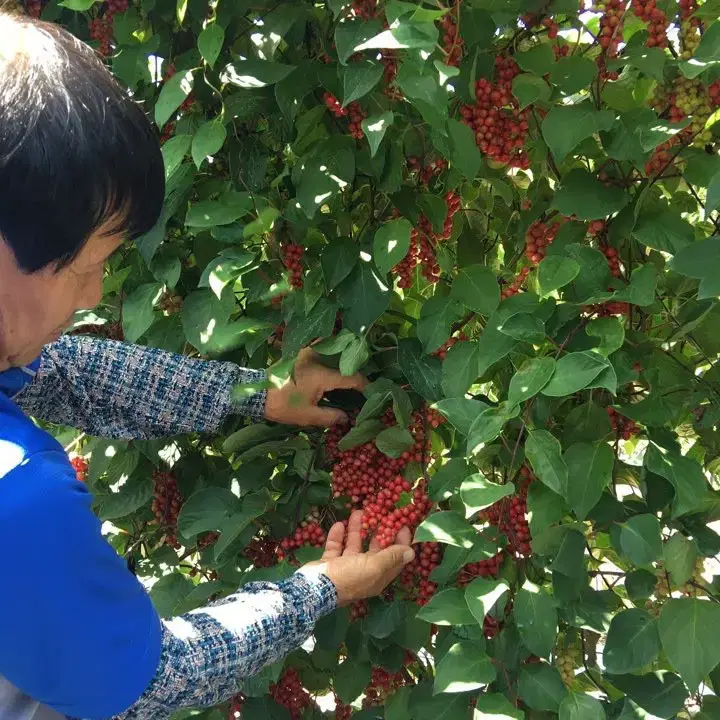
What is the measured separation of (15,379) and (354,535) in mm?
470

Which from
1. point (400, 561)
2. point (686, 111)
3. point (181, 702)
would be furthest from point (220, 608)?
point (686, 111)

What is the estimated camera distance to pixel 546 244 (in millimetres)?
1070

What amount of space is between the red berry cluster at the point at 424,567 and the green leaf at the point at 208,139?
0.52m

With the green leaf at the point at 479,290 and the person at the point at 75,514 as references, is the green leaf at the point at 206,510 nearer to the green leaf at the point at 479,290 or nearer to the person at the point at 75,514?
the person at the point at 75,514

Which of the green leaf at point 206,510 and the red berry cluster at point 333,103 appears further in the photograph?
the green leaf at point 206,510

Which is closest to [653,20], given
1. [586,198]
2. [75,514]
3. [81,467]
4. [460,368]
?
[586,198]

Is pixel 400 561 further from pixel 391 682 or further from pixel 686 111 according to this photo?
pixel 686 111

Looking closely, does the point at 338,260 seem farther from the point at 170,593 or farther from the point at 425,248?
the point at 170,593

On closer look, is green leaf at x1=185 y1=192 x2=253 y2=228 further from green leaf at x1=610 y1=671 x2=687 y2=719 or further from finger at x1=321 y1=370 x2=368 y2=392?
green leaf at x1=610 y1=671 x2=687 y2=719

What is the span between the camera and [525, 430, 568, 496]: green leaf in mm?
893

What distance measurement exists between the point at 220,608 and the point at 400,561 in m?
0.22

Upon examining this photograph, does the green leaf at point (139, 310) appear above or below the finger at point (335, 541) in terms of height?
above

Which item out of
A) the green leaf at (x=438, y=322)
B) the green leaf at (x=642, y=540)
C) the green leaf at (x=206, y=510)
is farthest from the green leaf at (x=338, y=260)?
Answer: the green leaf at (x=642, y=540)

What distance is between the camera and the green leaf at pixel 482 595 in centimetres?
91
